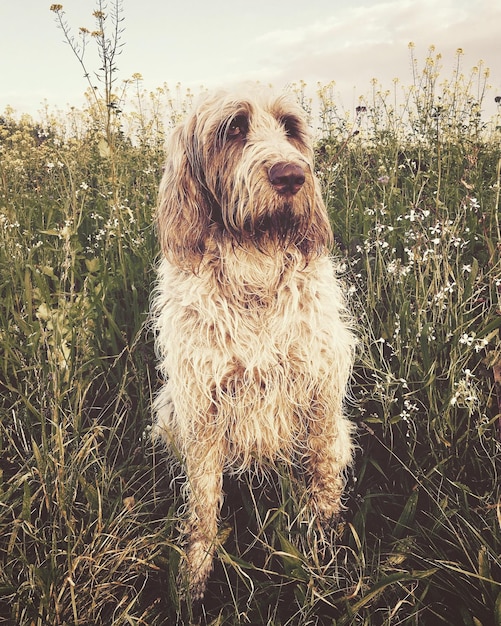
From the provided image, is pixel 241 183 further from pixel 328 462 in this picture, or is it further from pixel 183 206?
pixel 328 462

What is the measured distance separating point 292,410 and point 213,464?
16.9 inches

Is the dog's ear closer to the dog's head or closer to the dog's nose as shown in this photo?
the dog's head

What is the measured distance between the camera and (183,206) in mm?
2260

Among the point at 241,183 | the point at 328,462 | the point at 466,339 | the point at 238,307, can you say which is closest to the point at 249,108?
the point at 241,183

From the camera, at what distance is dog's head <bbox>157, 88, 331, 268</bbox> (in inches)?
78.3

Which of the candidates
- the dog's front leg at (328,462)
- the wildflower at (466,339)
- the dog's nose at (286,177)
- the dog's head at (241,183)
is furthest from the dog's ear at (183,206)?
the wildflower at (466,339)

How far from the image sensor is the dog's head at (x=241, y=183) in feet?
6.52

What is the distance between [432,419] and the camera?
2.23 metres

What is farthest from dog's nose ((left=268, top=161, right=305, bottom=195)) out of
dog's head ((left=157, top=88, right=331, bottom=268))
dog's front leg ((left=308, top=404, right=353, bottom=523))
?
dog's front leg ((left=308, top=404, right=353, bottom=523))

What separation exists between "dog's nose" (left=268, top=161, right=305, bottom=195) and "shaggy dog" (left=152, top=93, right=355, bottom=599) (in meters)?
0.05

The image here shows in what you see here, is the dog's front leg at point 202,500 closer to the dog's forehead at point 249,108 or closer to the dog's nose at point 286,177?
the dog's nose at point 286,177

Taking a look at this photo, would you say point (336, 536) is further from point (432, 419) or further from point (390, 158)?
point (390, 158)

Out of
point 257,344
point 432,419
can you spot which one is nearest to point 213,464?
point 257,344

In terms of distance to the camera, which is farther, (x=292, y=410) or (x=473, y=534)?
(x=292, y=410)
